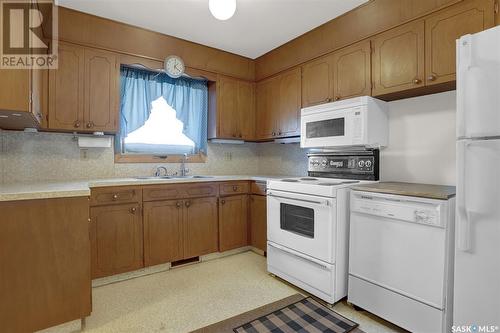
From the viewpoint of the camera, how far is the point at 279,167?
383 cm

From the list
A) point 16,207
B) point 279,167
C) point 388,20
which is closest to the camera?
point 16,207

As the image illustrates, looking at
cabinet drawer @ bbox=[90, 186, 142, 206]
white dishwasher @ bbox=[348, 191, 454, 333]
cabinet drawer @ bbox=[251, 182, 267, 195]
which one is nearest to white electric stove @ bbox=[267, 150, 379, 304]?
white dishwasher @ bbox=[348, 191, 454, 333]

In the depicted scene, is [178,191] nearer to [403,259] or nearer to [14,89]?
[14,89]

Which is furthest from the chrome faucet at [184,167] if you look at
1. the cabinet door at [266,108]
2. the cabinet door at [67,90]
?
the cabinet door at [67,90]

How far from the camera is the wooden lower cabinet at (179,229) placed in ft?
8.83

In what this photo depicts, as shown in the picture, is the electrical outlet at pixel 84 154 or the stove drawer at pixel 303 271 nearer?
→ the stove drawer at pixel 303 271

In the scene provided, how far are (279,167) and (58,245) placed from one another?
2737 mm

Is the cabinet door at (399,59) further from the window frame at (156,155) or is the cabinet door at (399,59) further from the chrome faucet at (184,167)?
the chrome faucet at (184,167)

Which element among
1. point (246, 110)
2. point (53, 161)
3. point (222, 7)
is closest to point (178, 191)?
→ point (53, 161)

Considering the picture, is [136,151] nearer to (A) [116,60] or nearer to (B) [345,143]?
(A) [116,60]

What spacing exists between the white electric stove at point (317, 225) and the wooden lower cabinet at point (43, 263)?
1589mm

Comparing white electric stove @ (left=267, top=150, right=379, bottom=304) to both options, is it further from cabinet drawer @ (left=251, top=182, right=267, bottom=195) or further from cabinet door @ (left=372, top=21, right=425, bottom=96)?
cabinet door @ (left=372, top=21, right=425, bottom=96)

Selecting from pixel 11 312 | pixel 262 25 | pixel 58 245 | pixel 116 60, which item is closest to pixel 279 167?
pixel 262 25

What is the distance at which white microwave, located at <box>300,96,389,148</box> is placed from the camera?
2.36 m
